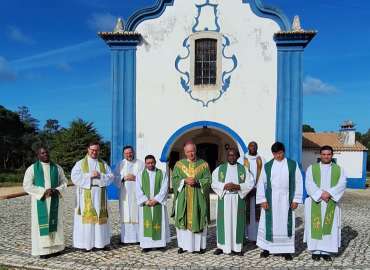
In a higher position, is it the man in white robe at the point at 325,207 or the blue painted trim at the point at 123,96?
the blue painted trim at the point at 123,96

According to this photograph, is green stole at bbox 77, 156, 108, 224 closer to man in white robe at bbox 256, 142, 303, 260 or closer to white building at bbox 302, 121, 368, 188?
man in white robe at bbox 256, 142, 303, 260

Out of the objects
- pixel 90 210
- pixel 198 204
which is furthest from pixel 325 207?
pixel 90 210

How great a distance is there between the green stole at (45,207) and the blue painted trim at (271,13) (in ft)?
27.8

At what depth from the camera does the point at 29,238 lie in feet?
25.4

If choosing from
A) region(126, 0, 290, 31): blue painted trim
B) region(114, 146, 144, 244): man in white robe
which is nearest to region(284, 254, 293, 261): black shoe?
region(114, 146, 144, 244): man in white robe

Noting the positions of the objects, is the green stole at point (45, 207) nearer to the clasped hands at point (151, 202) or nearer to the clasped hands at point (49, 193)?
the clasped hands at point (49, 193)

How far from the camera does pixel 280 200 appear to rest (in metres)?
6.42

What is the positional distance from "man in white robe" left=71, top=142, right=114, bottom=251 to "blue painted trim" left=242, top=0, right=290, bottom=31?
307 inches

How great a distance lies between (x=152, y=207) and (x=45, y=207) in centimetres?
168

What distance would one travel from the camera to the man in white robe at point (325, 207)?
634 centimetres

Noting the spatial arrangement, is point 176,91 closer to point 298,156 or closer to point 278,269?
point 298,156

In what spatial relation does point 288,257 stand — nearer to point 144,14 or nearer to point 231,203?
point 231,203

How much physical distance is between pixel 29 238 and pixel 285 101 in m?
8.04

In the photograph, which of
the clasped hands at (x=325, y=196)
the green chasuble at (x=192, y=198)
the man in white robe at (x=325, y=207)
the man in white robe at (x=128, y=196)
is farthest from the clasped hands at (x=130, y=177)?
the clasped hands at (x=325, y=196)
